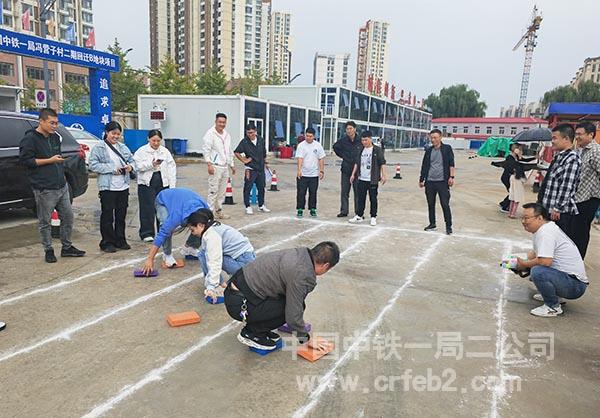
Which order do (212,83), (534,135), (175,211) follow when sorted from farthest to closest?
(212,83) < (534,135) < (175,211)

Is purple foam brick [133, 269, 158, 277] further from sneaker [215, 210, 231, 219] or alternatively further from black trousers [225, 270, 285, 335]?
sneaker [215, 210, 231, 219]

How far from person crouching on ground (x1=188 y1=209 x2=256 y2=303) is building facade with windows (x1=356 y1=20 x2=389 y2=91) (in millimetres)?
110010

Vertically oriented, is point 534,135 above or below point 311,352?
above

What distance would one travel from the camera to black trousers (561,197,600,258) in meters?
5.25

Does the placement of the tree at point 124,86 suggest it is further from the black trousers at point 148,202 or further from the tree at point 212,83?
the black trousers at point 148,202

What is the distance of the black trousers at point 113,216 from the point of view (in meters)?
5.98

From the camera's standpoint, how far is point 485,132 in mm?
80125

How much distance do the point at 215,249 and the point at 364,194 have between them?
5.09 m

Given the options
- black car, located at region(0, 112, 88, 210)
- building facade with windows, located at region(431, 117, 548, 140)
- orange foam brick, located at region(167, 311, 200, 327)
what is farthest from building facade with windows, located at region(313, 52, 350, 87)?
orange foam brick, located at region(167, 311, 200, 327)

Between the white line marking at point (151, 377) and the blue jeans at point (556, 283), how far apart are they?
3.04 m

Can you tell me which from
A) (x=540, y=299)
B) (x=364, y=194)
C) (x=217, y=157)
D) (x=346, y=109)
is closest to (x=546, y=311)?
(x=540, y=299)

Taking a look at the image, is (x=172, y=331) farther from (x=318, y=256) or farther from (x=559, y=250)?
(x=559, y=250)

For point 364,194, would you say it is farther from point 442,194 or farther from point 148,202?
point 148,202

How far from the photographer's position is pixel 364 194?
28.6 feet
